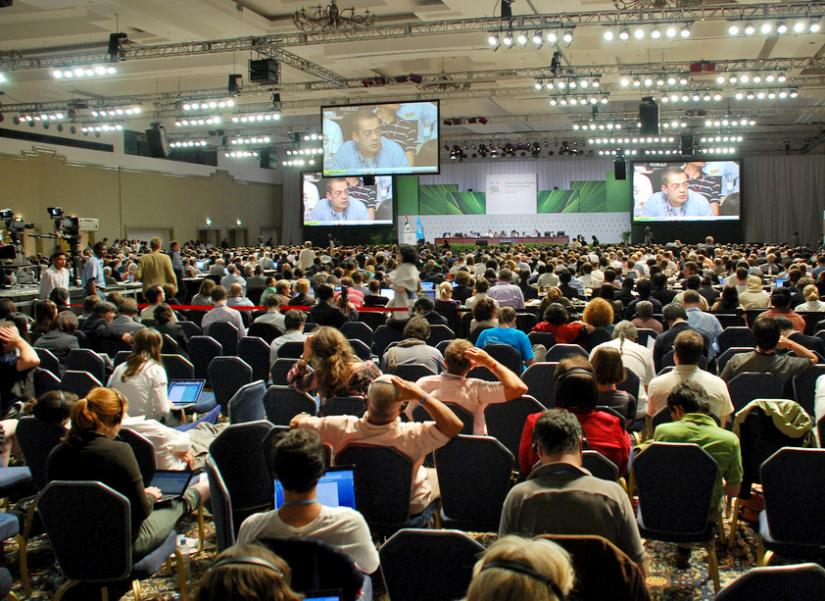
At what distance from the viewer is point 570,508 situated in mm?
2633

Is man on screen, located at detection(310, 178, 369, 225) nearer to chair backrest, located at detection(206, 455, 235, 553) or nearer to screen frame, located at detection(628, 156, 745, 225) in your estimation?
screen frame, located at detection(628, 156, 745, 225)

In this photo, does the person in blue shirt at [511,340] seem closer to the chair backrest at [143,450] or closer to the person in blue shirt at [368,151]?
the chair backrest at [143,450]

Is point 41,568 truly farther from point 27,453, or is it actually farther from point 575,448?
point 575,448

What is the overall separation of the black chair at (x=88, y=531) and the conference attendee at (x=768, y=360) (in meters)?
4.28

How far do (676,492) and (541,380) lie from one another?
6.98 ft

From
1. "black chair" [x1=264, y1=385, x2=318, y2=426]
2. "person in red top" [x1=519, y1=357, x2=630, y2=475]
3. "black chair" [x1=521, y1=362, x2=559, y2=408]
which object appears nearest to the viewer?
"person in red top" [x1=519, y1=357, x2=630, y2=475]

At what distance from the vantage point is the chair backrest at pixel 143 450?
3914mm

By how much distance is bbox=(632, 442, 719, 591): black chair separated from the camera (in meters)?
3.59

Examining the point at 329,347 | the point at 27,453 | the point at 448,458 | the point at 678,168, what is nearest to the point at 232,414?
the point at 329,347

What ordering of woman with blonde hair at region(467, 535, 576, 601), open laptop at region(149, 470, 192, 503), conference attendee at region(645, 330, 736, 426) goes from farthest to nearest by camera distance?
1. conference attendee at region(645, 330, 736, 426)
2. open laptop at region(149, 470, 192, 503)
3. woman with blonde hair at region(467, 535, 576, 601)

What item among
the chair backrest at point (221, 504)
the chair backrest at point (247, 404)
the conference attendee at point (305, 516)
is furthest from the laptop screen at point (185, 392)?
the conference attendee at point (305, 516)

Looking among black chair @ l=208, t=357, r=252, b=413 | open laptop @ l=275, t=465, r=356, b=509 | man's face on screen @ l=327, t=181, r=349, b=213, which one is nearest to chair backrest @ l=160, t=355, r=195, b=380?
black chair @ l=208, t=357, r=252, b=413

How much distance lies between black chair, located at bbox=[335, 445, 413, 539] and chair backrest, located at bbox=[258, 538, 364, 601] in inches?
43.2

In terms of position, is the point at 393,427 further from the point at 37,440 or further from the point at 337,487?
the point at 37,440
